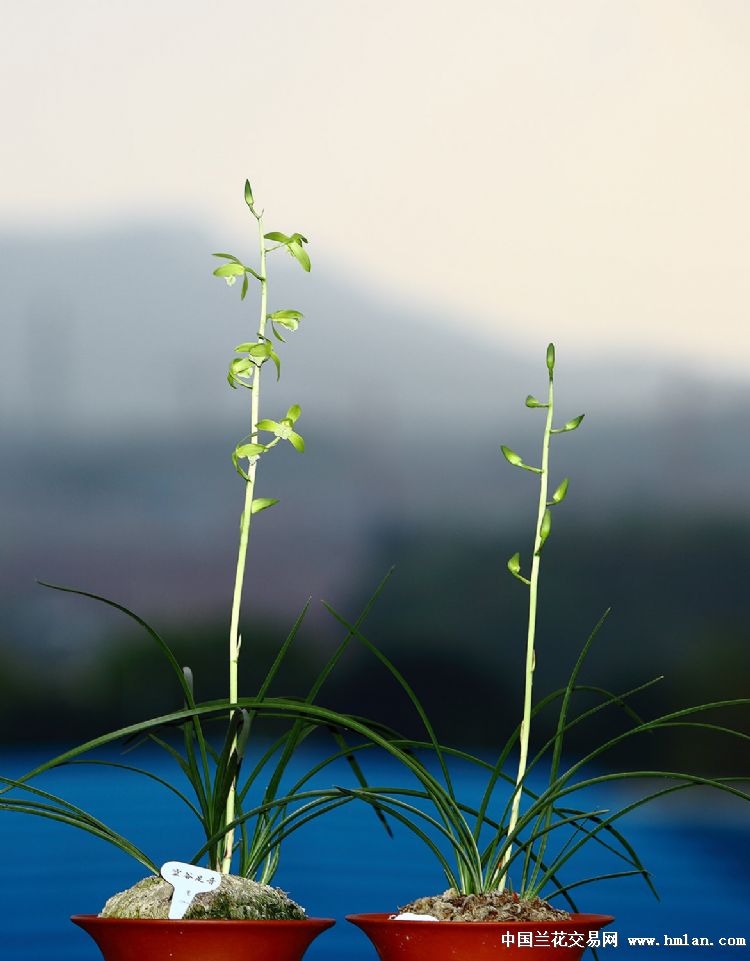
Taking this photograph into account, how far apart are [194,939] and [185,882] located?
77mm

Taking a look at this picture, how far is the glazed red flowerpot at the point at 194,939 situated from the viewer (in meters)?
→ 1.61

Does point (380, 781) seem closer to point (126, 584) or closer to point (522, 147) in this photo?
point (126, 584)

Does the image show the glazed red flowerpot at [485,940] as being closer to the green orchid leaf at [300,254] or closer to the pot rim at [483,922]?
the pot rim at [483,922]

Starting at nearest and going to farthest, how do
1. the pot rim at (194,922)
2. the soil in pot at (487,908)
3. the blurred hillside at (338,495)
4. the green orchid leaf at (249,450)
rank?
the pot rim at (194,922) < the soil in pot at (487,908) < the green orchid leaf at (249,450) < the blurred hillside at (338,495)

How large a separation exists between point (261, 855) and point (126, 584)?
111cm

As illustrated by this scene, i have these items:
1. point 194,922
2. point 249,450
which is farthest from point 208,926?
point 249,450

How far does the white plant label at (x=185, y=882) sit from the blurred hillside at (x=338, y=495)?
3.53 feet

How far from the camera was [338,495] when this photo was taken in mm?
2896

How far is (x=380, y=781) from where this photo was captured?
2732 mm

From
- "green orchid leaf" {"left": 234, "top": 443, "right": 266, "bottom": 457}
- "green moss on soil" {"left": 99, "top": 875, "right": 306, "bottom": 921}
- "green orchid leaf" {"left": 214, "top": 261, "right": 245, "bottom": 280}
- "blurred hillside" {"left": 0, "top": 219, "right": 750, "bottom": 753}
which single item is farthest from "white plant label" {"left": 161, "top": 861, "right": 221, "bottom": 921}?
"blurred hillside" {"left": 0, "top": 219, "right": 750, "bottom": 753}

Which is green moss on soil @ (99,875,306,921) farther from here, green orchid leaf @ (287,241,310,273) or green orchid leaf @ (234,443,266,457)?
green orchid leaf @ (287,241,310,273)

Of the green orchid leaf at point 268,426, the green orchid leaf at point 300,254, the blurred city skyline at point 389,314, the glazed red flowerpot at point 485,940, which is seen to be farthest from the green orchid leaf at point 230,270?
the glazed red flowerpot at point 485,940

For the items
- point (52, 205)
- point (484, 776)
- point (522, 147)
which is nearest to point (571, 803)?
point (484, 776)

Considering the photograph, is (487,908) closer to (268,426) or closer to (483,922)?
(483,922)
